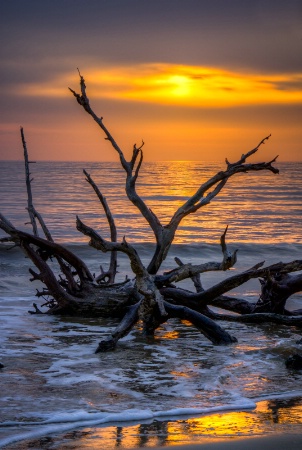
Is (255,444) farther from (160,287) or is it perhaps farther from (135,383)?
(160,287)

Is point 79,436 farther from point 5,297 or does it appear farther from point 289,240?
point 289,240

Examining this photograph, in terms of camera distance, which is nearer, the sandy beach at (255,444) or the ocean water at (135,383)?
the sandy beach at (255,444)

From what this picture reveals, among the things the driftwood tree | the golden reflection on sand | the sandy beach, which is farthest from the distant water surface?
the sandy beach

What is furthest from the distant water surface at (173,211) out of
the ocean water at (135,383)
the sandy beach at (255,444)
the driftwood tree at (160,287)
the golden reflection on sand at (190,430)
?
the sandy beach at (255,444)

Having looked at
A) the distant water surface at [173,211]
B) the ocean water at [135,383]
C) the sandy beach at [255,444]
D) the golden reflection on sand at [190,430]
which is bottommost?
the distant water surface at [173,211]

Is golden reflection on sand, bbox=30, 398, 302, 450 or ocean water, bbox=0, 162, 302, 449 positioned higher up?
golden reflection on sand, bbox=30, 398, 302, 450

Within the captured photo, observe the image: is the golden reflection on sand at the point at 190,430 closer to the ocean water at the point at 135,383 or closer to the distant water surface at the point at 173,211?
the ocean water at the point at 135,383

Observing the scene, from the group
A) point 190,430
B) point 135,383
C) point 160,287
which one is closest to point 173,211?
point 160,287

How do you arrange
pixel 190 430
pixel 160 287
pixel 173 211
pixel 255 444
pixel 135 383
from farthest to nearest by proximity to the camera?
1. pixel 173 211
2. pixel 160 287
3. pixel 135 383
4. pixel 190 430
5. pixel 255 444

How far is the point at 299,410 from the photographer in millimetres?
5562

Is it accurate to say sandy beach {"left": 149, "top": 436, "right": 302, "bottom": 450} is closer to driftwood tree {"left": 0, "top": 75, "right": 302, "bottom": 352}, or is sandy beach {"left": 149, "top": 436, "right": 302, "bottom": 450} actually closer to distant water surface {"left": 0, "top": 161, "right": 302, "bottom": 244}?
driftwood tree {"left": 0, "top": 75, "right": 302, "bottom": 352}

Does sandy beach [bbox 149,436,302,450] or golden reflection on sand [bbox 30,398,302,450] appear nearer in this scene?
sandy beach [bbox 149,436,302,450]

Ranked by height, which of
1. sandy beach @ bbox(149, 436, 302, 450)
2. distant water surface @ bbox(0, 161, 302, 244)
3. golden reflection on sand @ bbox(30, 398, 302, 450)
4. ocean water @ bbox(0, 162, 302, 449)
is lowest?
distant water surface @ bbox(0, 161, 302, 244)

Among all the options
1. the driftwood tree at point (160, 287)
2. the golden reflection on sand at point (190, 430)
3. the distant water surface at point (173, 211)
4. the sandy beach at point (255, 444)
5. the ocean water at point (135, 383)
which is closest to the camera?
the sandy beach at point (255, 444)
